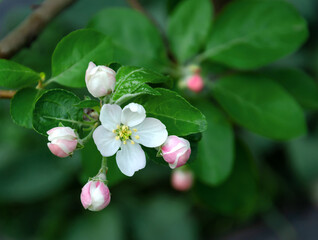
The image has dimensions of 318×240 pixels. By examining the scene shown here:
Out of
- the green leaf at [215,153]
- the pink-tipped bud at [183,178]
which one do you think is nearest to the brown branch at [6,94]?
the green leaf at [215,153]

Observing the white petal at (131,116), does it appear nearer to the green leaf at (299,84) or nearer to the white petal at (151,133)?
the white petal at (151,133)

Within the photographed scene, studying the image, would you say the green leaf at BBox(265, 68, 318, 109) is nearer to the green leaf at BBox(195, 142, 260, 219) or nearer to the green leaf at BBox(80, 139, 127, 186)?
the green leaf at BBox(195, 142, 260, 219)

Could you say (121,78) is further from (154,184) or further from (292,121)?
(154,184)

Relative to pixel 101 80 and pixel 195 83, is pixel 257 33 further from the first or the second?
pixel 101 80

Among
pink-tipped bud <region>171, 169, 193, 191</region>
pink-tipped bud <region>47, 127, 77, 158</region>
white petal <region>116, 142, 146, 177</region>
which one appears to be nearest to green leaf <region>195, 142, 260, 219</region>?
pink-tipped bud <region>171, 169, 193, 191</region>

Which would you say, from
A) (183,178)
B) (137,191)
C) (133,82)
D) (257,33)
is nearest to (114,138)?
(133,82)

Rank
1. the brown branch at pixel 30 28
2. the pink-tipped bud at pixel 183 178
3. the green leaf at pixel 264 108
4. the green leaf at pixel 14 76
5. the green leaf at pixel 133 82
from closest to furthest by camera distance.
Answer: the green leaf at pixel 133 82 < the green leaf at pixel 14 76 < the brown branch at pixel 30 28 < the green leaf at pixel 264 108 < the pink-tipped bud at pixel 183 178
